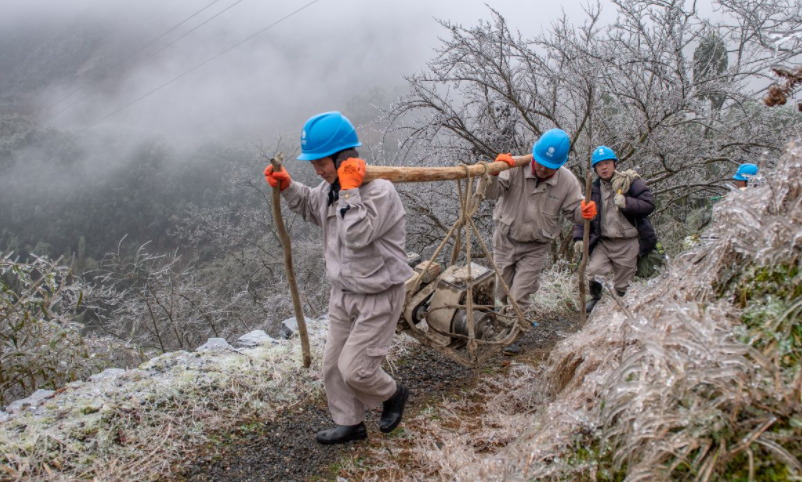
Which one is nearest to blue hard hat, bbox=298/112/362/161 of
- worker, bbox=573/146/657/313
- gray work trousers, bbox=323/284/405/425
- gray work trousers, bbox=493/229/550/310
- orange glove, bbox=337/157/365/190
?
orange glove, bbox=337/157/365/190

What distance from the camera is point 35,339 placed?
4395 mm

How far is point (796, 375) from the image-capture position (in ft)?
4.56

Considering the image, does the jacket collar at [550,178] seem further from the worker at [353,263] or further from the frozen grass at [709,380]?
the frozen grass at [709,380]

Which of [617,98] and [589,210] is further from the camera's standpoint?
[617,98]

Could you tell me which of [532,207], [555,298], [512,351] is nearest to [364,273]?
[532,207]

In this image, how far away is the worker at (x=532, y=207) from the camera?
4.76 m

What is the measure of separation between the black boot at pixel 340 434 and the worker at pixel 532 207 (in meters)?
2.05

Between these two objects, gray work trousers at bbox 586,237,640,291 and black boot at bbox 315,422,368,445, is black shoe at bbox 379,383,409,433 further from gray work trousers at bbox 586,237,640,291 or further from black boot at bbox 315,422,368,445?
gray work trousers at bbox 586,237,640,291

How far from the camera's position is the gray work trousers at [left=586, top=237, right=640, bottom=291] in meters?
5.44

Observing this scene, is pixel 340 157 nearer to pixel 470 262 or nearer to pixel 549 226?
pixel 470 262

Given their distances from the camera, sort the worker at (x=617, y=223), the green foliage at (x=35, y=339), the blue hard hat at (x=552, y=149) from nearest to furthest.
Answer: the green foliage at (x=35, y=339)
the blue hard hat at (x=552, y=149)
the worker at (x=617, y=223)

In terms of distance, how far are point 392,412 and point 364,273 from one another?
3.51 feet

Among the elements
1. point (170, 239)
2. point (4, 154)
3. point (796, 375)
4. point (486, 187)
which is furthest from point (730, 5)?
point (4, 154)

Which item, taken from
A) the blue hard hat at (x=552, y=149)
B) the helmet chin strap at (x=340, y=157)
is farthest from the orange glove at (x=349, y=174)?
the blue hard hat at (x=552, y=149)
